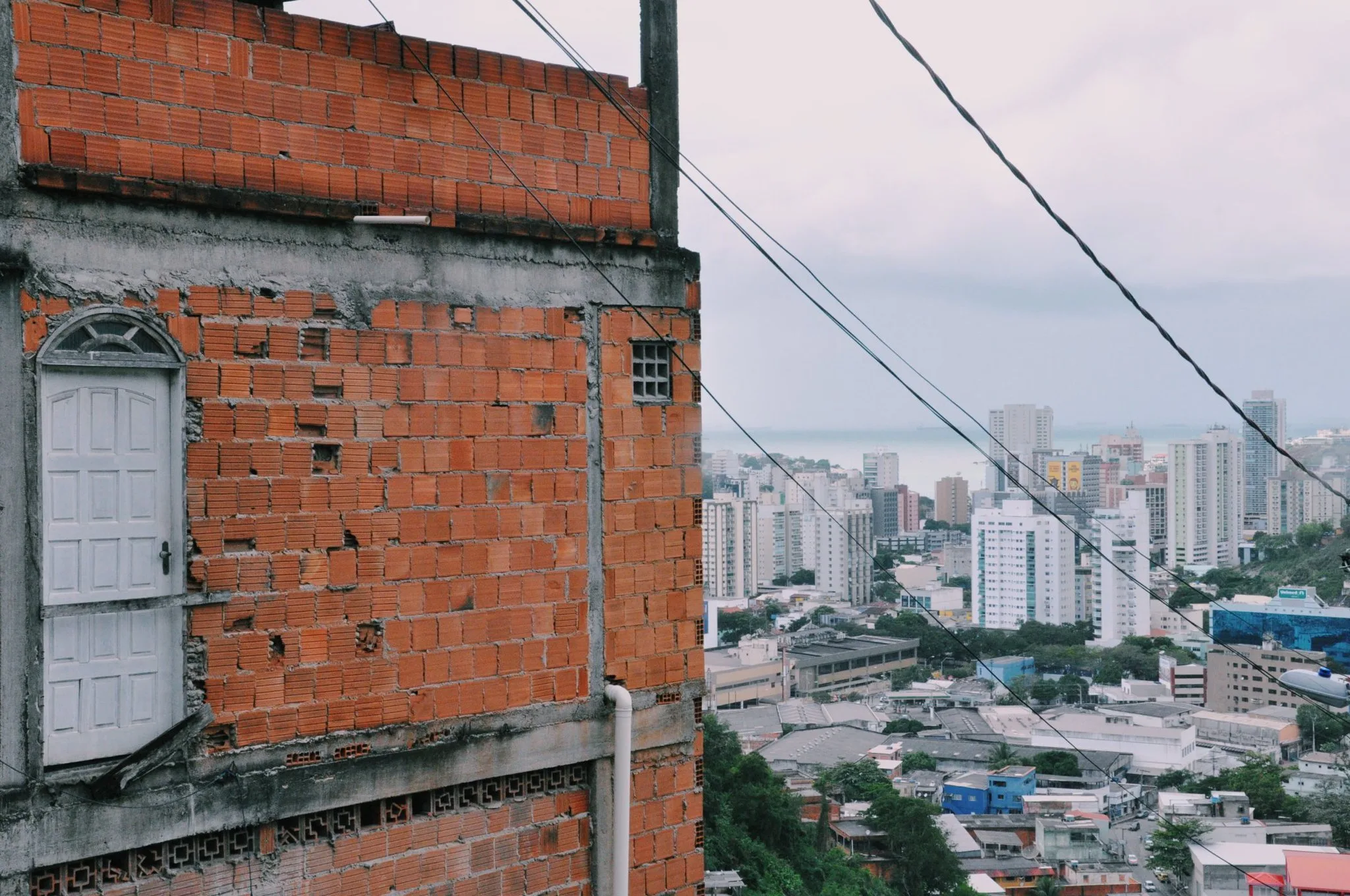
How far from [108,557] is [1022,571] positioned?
84.7m

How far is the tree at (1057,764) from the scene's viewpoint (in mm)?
46062

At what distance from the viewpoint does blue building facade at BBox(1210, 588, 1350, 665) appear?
5569cm

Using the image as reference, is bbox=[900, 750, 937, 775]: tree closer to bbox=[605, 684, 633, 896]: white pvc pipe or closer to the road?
the road

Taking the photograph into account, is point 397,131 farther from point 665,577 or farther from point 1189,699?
point 1189,699

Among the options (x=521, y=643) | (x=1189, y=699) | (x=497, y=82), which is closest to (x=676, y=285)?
(x=497, y=82)

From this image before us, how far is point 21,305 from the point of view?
8.90ft

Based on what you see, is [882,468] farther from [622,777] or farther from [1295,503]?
[622,777]

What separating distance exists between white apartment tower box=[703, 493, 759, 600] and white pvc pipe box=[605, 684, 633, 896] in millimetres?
82598

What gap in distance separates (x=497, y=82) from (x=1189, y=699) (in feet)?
203

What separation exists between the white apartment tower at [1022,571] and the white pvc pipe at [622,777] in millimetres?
78837

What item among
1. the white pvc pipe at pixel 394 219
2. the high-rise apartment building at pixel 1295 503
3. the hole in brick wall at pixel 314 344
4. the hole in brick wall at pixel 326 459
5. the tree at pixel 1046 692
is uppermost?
the white pvc pipe at pixel 394 219

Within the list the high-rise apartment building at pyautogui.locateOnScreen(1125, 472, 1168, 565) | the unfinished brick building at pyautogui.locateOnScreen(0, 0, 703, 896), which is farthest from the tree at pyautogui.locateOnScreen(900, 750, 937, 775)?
the high-rise apartment building at pyautogui.locateOnScreen(1125, 472, 1168, 565)

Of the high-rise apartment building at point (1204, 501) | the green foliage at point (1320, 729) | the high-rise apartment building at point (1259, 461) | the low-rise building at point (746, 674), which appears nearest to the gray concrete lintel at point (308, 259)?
the green foliage at point (1320, 729)

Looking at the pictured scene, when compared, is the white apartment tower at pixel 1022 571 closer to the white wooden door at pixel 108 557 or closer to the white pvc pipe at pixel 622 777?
the white pvc pipe at pixel 622 777
